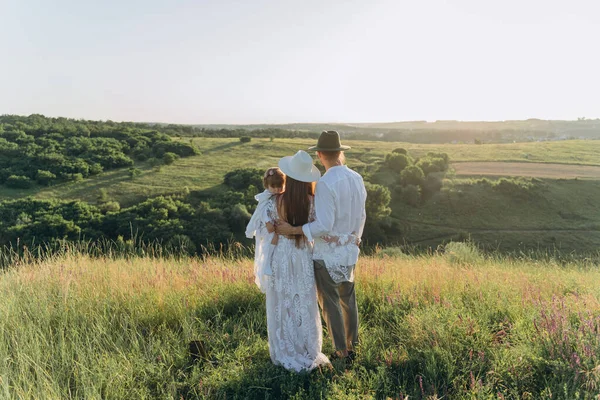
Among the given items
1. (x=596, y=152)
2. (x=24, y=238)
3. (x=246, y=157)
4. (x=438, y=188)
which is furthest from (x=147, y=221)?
(x=596, y=152)

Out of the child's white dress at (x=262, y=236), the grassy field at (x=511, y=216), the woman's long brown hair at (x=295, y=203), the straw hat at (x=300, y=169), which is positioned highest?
the straw hat at (x=300, y=169)

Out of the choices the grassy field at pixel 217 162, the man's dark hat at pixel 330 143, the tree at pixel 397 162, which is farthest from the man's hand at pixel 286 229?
the tree at pixel 397 162

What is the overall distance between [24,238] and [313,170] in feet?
125

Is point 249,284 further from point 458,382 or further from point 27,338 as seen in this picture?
point 458,382

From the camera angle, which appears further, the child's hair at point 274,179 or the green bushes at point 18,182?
the green bushes at point 18,182

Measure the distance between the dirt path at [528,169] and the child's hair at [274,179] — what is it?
4777 cm

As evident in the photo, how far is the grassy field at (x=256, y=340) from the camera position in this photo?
9.34ft

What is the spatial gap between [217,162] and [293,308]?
55678mm

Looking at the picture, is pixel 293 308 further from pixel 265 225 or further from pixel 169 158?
pixel 169 158

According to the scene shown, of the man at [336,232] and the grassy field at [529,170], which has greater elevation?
the man at [336,232]

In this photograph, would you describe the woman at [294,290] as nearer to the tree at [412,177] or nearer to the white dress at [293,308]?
the white dress at [293,308]

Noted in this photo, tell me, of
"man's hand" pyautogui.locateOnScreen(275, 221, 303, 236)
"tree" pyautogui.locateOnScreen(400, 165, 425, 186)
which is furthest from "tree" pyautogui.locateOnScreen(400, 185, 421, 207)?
"man's hand" pyautogui.locateOnScreen(275, 221, 303, 236)

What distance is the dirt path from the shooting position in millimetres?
45562

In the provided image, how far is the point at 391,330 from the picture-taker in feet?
12.9
